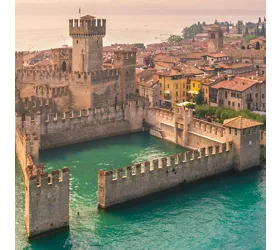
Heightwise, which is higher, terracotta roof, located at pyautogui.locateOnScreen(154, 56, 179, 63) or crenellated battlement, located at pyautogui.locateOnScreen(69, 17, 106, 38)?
crenellated battlement, located at pyautogui.locateOnScreen(69, 17, 106, 38)

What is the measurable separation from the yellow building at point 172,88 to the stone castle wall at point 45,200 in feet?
54.5

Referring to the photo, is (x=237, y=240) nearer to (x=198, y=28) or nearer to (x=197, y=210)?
(x=197, y=210)

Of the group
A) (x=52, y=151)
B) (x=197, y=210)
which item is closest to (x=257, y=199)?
(x=197, y=210)

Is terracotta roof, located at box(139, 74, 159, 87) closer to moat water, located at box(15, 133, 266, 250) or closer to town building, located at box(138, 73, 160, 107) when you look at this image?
town building, located at box(138, 73, 160, 107)

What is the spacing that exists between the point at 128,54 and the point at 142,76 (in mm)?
7775

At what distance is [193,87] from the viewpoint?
96.6 ft

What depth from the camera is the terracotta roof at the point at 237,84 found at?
26.3 metres

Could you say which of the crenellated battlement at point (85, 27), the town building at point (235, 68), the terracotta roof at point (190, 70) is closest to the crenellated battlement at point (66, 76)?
the crenellated battlement at point (85, 27)

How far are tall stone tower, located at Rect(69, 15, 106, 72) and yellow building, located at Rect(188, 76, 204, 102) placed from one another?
772 cm

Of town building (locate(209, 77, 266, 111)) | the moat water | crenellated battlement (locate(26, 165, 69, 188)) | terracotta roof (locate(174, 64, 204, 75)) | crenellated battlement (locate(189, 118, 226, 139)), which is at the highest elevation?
terracotta roof (locate(174, 64, 204, 75))

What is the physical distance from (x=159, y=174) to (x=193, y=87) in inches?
565

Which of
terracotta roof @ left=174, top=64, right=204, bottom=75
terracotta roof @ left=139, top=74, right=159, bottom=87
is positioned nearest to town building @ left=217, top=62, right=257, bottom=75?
terracotta roof @ left=174, top=64, right=204, bottom=75

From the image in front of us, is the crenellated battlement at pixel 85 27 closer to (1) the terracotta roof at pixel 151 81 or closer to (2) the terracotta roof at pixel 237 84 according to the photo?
(2) the terracotta roof at pixel 237 84

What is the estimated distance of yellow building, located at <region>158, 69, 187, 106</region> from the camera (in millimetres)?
29234
